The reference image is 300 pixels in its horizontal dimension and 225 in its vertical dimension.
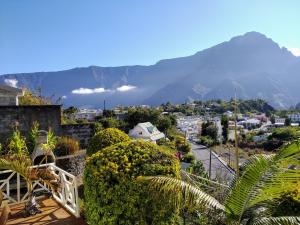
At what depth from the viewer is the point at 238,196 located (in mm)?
4297

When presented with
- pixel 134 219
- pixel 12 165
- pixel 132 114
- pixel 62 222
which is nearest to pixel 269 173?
pixel 134 219

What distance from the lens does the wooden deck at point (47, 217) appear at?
643 centimetres

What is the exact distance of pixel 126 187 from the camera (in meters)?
4.90

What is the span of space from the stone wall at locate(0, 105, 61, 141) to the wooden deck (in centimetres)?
473

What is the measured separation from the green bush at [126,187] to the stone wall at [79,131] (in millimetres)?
8996

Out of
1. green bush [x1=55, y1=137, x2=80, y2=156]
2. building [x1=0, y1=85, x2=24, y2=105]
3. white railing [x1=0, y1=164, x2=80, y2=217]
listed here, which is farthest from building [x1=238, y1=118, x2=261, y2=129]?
white railing [x1=0, y1=164, x2=80, y2=217]

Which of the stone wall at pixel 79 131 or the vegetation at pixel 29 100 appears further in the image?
the vegetation at pixel 29 100

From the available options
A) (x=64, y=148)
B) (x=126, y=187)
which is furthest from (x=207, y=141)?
(x=126, y=187)

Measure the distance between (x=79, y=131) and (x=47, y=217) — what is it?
8.17 metres

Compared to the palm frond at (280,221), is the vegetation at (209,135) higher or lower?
lower

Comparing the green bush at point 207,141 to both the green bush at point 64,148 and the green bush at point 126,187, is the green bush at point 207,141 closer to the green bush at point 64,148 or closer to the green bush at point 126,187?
the green bush at point 64,148

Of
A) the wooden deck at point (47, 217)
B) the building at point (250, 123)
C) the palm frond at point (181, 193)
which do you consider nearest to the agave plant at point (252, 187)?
the palm frond at point (181, 193)

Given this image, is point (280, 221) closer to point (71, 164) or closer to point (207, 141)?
point (71, 164)

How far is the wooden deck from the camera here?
6.43 metres
